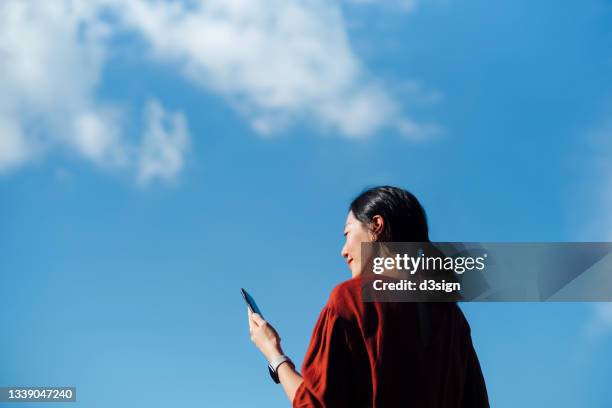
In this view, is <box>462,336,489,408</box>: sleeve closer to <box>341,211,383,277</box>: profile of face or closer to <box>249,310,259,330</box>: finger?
<box>341,211,383,277</box>: profile of face

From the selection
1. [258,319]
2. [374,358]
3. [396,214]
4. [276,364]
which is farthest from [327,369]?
[396,214]

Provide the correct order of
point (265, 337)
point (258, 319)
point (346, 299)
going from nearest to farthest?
1. point (346, 299)
2. point (265, 337)
3. point (258, 319)

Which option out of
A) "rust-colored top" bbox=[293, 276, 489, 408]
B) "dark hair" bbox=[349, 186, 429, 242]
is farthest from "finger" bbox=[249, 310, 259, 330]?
"dark hair" bbox=[349, 186, 429, 242]

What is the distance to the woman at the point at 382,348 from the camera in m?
2.30

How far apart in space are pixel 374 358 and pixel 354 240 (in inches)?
20.1

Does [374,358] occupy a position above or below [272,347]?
below

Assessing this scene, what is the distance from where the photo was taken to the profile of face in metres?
2.60

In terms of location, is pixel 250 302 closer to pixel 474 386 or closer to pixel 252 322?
pixel 252 322

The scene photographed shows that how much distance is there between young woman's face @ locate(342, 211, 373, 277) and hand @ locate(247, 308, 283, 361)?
39 cm

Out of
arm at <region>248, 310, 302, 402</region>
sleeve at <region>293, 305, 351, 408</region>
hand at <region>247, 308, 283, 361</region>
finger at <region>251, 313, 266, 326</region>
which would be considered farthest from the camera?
finger at <region>251, 313, 266, 326</region>

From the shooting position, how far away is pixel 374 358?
2320mm

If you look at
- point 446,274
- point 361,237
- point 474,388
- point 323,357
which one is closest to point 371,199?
point 361,237

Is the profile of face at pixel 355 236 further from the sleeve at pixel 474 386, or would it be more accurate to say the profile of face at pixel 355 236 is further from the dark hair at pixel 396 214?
the sleeve at pixel 474 386

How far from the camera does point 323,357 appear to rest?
2322 millimetres
